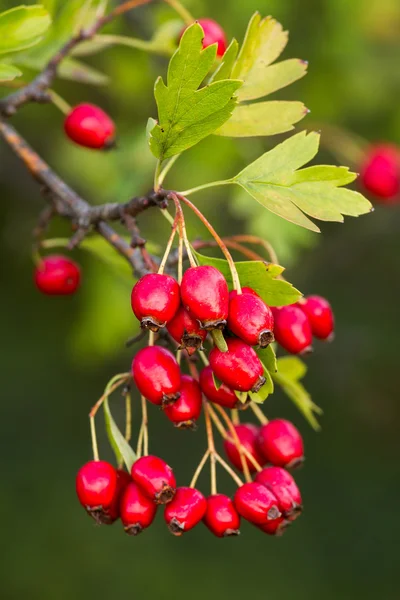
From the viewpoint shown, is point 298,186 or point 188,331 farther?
point 298,186

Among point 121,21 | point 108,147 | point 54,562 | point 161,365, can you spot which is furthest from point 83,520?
point 161,365

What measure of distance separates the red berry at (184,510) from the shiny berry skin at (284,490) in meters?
0.13

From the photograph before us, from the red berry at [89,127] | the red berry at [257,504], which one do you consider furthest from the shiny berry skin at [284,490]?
the red berry at [89,127]

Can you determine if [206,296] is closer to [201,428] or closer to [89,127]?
[89,127]

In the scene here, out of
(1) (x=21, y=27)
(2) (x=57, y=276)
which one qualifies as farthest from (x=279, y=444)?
(1) (x=21, y=27)

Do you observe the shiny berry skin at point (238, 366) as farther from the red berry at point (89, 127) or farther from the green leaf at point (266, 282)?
the red berry at point (89, 127)

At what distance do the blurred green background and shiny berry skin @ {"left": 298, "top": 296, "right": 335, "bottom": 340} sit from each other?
1641 millimetres

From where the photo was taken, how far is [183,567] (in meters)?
5.25

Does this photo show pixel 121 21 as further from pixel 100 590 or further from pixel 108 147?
pixel 100 590

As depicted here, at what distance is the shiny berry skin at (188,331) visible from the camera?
118 cm

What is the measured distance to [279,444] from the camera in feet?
4.95

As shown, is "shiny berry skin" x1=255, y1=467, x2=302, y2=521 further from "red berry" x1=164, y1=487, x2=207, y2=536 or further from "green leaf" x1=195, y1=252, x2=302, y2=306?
"green leaf" x1=195, y1=252, x2=302, y2=306

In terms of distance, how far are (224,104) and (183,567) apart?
4.55 metres

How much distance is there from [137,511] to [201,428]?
3.79 metres
